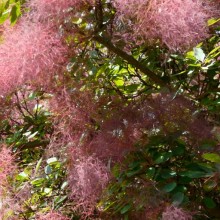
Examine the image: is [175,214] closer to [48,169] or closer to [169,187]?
[169,187]

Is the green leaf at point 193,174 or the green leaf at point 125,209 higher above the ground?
the green leaf at point 193,174

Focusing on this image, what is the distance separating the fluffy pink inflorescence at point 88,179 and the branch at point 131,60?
Answer: 0.30 meters

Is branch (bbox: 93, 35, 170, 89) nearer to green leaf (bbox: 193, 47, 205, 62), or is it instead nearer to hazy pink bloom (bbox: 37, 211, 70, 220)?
green leaf (bbox: 193, 47, 205, 62)

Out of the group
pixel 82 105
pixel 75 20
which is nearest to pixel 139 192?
pixel 82 105

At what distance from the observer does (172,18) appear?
1.24 meters

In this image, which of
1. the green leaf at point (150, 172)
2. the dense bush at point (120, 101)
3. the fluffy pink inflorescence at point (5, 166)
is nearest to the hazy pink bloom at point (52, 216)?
the dense bush at point (120, 101)

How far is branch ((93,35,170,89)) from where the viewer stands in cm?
150

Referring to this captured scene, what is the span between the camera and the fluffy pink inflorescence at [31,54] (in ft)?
4.39

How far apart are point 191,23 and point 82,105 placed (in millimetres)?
390

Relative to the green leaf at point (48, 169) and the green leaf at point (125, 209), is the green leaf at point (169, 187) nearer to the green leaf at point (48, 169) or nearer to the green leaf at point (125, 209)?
the green leaf at point (125, 209)

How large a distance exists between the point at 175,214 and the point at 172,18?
458 mm

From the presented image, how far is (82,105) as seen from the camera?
58.4 inches

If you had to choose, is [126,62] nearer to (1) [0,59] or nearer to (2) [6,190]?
(1) [0,59]

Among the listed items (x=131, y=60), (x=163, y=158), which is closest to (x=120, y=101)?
(x=131, y=60)
